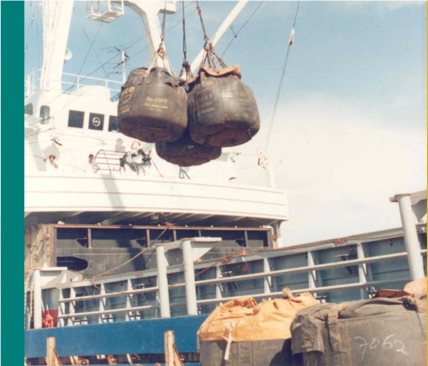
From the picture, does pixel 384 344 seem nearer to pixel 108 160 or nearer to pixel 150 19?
pixel 108 160

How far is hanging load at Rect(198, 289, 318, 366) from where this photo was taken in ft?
17.5

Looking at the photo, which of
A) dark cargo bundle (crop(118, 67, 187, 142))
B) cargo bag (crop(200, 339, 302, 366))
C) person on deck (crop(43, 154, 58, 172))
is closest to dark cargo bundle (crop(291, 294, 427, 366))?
cargo bag (crop(200, 339, 302, 366))

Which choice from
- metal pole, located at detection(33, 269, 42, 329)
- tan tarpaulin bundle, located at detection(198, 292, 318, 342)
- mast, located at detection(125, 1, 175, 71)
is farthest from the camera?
mast, located at detection(125, 1, 175, 71)

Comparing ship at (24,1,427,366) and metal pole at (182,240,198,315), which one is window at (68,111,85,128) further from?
metal pole at (182,240,198,315)

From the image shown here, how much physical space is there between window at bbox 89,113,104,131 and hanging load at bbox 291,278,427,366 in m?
15.9

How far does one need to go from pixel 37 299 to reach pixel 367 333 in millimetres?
10676

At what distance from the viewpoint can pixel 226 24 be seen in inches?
735

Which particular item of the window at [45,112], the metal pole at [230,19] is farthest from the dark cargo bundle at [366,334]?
the window at [45,112]

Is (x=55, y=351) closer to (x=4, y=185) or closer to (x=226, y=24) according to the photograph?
(x=4, y=185)

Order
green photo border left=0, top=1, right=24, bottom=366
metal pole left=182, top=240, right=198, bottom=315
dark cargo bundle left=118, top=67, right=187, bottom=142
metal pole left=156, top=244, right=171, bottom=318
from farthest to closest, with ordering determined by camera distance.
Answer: metal pole left=156, top=244, right=171, bottom=318, metal pole left=182, top=240, right=198, bottom=315, dark cargo bundle left=118, top=67, right=187, bottom=142, green photo border left=0, top=1, right=24, bottom=366

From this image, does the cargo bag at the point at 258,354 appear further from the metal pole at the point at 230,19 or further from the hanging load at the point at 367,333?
→ the metal pole at the point at 230,19

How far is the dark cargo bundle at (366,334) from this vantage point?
4.42 meters

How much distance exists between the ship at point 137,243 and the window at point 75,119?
0.04 m

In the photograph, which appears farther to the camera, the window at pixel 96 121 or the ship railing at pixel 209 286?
the window at pixel 96 121
